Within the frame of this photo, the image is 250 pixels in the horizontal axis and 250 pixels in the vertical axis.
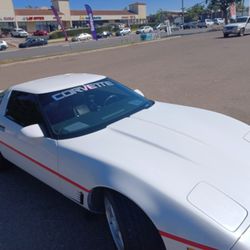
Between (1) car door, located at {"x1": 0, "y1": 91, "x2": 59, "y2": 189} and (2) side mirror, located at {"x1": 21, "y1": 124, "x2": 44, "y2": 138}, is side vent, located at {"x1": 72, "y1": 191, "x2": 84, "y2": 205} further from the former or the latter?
(2) side mirror, located at {"x1": 21, "y1": 124, "x2": 44, "y2": 138}

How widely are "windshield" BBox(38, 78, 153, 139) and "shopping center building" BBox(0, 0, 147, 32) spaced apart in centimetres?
8108

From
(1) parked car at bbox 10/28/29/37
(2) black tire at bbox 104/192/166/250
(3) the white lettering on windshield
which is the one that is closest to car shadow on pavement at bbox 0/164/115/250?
(2) black tire at bbox 104/192/166/250

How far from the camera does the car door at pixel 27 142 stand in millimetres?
2799

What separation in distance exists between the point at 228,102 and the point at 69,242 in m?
5.08

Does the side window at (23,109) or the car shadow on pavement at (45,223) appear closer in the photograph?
the car shadow on pavement at (45,223)

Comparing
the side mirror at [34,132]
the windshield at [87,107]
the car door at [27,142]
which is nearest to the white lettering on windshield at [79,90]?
the windshield at [87,107]

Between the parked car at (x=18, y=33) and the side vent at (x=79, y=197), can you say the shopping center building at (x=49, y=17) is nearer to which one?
the parked car at (x=18, y=33)

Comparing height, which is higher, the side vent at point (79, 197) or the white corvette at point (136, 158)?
the white corvette at point (136, 158)

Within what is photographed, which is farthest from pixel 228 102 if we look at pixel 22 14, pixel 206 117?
pixel 22 14

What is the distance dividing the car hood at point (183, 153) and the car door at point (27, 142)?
267mm

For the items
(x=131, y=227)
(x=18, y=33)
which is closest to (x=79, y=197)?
(x=131, y=227)

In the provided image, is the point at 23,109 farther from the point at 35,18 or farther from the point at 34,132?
the point at 35,18

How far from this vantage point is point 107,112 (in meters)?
3.12

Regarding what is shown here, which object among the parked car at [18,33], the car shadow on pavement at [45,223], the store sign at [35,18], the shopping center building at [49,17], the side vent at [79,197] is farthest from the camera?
the store sign at [35,18]
